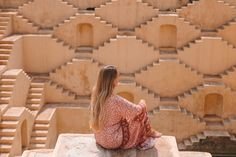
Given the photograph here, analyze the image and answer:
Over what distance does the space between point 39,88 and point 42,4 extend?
296 centimetres

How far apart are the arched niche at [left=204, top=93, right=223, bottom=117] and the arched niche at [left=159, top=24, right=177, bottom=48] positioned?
215 cm

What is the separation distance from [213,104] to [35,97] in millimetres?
5959

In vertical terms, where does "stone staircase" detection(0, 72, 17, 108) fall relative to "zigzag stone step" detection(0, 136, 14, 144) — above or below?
above

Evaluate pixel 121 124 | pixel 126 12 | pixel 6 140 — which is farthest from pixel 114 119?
pixel 126 12

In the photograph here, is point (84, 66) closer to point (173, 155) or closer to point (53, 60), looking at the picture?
point (53, 60)

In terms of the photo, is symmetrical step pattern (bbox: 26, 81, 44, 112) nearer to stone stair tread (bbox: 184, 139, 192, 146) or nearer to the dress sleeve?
stone stair tread (bbox: 184, 139, 192, 146)

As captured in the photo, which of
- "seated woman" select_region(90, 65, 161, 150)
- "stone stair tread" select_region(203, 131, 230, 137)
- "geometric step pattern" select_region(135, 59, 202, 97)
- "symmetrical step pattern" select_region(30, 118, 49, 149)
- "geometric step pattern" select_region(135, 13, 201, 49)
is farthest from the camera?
"geometric step pattern" select_region(135, 13, 201, 49)

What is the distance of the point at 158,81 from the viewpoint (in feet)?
44.9

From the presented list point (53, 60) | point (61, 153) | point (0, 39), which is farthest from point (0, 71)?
point (61, 153)

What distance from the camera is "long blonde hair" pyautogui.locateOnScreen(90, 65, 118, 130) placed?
5.37 meters

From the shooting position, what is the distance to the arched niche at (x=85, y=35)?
14352 millimetres

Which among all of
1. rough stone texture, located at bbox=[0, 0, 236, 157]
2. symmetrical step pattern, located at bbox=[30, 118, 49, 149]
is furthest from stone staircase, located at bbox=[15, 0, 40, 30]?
symmetrical step pattern, located at bbox=[30, 118, 49, 149]

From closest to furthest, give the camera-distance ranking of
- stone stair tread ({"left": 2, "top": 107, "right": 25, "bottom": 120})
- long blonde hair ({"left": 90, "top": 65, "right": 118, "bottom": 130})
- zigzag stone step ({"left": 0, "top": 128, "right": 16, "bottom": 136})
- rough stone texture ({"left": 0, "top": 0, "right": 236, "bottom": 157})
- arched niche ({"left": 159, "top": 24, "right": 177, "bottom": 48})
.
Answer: long blonde hair ({"left": 90, "top": 65, "right": 118, "bottom": 130}) → zigzag stone step ({"left": 0, "top": 128, "right": 16, "bottom": 136}) → stone stair tread ({"left": 2, "top": 107, "right": 25, "bottom": 120}) → rough stone texture ({"left": 0, "top": 0, "right": 236, "bottom": 157}) → arched niche ({"left": 159, "top": 24, "right": 177, "bottom": 48})

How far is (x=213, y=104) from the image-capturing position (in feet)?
46.0
